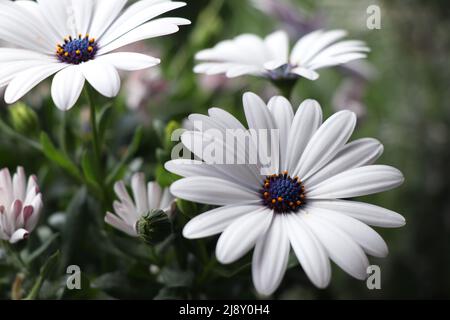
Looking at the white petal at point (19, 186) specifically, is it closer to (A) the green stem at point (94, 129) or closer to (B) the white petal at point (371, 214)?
(A) the green stem at point (94, 129)

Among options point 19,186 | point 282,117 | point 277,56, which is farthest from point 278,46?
point 19,186

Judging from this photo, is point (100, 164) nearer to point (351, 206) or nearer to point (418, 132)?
point (351, 206)

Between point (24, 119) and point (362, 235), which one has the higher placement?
point (24, 119)

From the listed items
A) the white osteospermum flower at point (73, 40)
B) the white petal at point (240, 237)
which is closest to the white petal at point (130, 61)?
the white osteospermum flower at point (73, 40)

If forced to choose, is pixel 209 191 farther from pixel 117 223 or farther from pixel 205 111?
pixel 205 111

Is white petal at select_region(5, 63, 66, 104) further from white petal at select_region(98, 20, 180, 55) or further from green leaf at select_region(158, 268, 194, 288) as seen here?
green leaf at select_region(158, 268, 194, 288)
